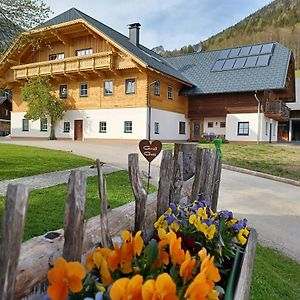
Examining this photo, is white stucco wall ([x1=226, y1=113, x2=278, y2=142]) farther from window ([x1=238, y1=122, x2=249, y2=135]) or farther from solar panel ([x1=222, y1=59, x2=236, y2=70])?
solar panel ([x1=222, y1=59, x2=236, y2=70])

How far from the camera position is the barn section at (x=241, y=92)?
2914cm

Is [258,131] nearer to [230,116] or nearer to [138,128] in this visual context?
[230,116]

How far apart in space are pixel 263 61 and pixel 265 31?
168ft

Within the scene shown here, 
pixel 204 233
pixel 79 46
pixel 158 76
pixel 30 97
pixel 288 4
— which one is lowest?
pixel 204 233

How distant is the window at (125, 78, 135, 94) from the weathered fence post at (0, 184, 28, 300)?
87.2 ft

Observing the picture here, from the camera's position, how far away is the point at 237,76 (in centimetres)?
3073

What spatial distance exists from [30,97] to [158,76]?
1143 cm

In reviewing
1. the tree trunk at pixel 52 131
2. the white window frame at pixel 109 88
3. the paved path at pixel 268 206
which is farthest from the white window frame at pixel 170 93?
the paved path at pixel 268 206

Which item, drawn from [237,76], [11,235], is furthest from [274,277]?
[237,76]

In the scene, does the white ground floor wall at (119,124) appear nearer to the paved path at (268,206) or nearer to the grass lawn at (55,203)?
the paved path at (268,206)

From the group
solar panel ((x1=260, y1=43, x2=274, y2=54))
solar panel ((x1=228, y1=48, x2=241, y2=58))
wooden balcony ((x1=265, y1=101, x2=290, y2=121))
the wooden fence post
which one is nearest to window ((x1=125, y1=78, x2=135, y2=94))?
wooden balcony ((x1=265, y1=101, x2=290, y2=121))

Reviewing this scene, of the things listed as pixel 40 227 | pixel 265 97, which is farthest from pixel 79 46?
pixel 40 227

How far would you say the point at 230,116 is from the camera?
3064cm

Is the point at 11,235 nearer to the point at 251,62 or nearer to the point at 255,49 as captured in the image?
the point at 251,62
